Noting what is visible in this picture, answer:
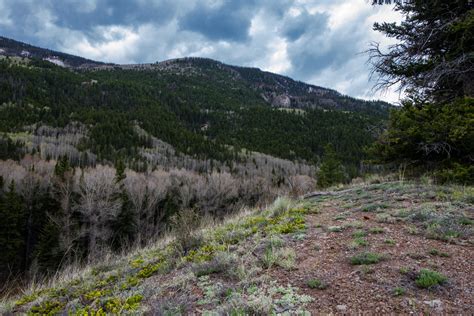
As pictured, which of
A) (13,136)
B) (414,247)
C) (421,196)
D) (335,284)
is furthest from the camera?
(13,136)

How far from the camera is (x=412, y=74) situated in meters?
8.05

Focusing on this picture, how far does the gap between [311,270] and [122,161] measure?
86.0 m

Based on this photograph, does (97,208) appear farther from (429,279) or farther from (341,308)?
(429,279)

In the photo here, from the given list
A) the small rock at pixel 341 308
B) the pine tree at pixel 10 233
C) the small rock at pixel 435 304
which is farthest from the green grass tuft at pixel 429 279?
the pine tree at pixel 10 233

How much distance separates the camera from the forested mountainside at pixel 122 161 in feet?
107

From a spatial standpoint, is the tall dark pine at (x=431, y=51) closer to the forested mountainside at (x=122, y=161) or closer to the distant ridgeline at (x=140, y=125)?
the forested mountainside at (x=122, y=161)

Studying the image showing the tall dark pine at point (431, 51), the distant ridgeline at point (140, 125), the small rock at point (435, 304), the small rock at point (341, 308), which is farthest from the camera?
the distant ridgeline at point (140, 125)

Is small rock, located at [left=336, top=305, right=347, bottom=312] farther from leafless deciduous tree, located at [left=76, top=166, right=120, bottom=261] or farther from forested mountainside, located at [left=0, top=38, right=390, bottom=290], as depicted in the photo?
leafless deciduous tree, located at [left=76, top=166, right=120, bottom=261]

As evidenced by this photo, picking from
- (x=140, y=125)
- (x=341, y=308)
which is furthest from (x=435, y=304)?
(x=140, y=125)

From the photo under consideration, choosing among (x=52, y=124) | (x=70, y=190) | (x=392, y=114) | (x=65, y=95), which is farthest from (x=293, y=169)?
(x=65, y=95)

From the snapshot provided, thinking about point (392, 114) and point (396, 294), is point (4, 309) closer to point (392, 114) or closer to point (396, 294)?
point (396, 294)

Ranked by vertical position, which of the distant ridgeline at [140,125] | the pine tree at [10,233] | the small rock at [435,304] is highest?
the distant ridgeline at [140,125]

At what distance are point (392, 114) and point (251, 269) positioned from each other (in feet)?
23.0

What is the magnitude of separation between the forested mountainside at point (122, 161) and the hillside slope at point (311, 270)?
3.07 metres
